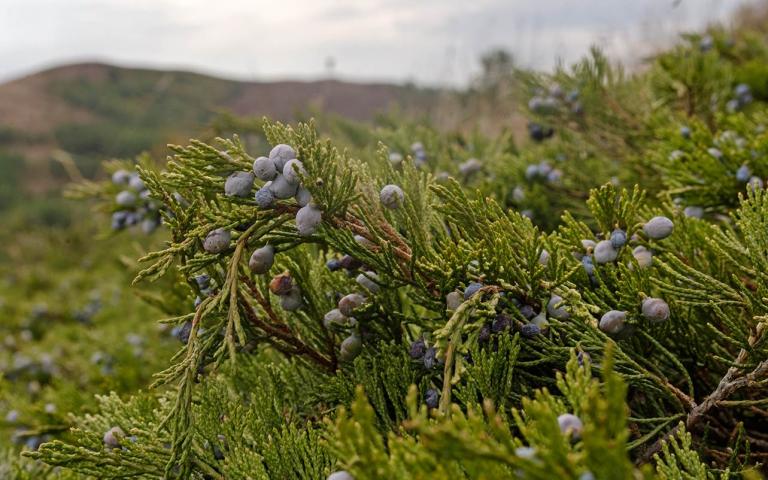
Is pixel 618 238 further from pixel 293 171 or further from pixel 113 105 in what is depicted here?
pixel 113 105

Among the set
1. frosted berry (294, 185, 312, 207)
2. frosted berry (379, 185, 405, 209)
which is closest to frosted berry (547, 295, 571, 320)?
frosted berry (379, 185, 405, 209)

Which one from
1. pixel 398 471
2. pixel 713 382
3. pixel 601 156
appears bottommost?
pixel 713 382

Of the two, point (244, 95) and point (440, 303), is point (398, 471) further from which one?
point (244, 95)

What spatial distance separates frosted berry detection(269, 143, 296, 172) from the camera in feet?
2.49

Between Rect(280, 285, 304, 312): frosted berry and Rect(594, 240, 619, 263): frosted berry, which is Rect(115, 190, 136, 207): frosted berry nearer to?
Rect(280, 285, 304, 312): frosted berry

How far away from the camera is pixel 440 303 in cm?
82

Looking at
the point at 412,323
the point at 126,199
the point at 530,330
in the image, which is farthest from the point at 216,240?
the point at 126,199

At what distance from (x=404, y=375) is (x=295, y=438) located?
0.58ft

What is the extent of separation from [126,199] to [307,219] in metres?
0.86

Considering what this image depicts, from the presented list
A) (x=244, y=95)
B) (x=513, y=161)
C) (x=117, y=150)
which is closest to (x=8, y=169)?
(x=117, y=150)

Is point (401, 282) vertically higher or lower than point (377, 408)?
higher

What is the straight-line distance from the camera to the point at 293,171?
29.5 inches

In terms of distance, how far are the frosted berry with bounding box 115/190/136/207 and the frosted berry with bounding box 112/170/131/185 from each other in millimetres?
47

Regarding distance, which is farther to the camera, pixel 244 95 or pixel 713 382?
pixel 244 95
